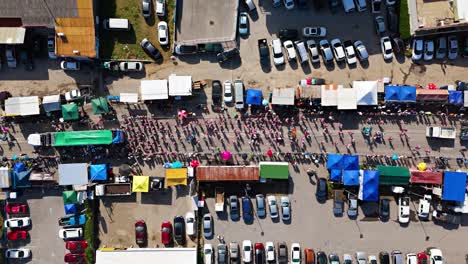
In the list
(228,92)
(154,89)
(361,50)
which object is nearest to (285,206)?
(228,92)

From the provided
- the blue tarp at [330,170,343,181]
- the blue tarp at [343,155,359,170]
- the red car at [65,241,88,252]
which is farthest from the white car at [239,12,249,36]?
the red car at [65,241,88,252]

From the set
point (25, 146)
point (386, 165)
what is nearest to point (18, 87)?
point (25, 146)

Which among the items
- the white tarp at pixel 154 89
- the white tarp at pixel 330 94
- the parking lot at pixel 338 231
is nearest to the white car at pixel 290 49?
the white tarp at pixel 330 94

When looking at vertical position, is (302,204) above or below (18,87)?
below

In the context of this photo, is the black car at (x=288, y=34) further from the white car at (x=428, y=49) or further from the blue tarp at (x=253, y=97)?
the white car at (x=428, y=49)

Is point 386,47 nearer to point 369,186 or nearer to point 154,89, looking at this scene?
point 369,186

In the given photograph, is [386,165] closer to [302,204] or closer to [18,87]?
[302,204]
